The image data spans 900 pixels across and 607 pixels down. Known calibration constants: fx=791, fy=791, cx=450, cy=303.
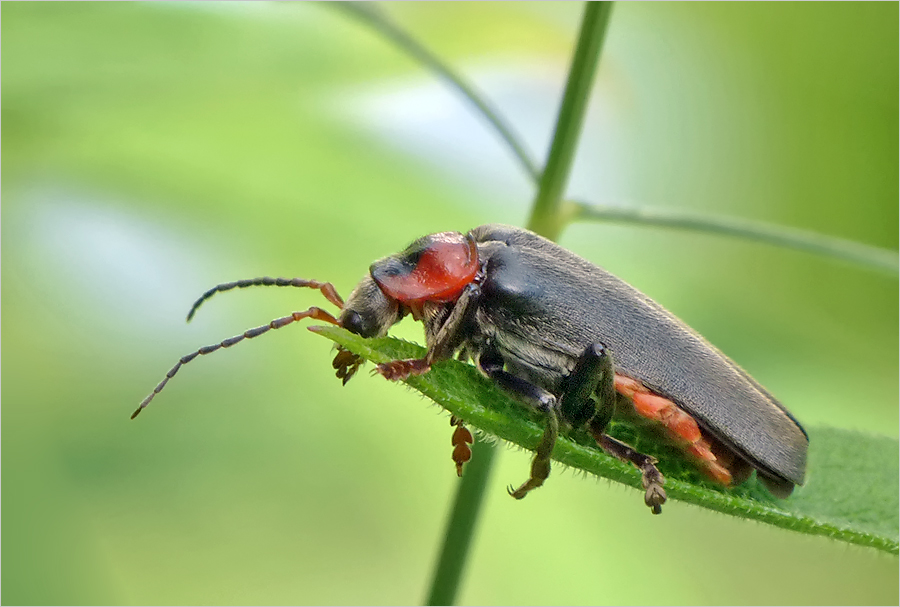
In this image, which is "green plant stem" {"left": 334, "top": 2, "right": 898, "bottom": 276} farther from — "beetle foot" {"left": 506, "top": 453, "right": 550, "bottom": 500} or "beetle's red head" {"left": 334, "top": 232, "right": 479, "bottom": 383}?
"beetle foot" {"left": 506, "top": 453, "right": 550, "bottom": 500}

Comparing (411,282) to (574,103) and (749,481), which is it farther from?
(749,481)

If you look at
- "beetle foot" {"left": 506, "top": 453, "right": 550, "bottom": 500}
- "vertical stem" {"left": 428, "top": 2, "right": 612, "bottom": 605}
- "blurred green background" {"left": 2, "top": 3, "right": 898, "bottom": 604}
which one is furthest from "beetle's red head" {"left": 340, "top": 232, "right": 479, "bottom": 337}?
"blurred green background" {"left": 2, "top": 3, "right": 898, "bottom": 604}

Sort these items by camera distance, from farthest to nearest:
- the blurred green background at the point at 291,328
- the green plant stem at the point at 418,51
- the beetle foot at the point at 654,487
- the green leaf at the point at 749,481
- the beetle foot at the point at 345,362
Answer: the blurred green background at the point at 291,328, the green plant stem at the point at 418,51, the beetle foot at the point at 345,362, the beetle foot at the point at 654,487, the green leaf at the point at 749,481

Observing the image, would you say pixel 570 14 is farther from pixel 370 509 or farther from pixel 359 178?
pixel 370 509

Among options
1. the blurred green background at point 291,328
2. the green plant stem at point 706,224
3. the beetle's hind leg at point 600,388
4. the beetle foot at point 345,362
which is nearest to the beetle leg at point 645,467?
the beetle's hind leg at point 600,388

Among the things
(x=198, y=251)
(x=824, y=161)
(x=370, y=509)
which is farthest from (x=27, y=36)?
(x=824, y=161)

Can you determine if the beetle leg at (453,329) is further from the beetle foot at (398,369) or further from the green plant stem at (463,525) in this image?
the green plant stem at (463,525)
